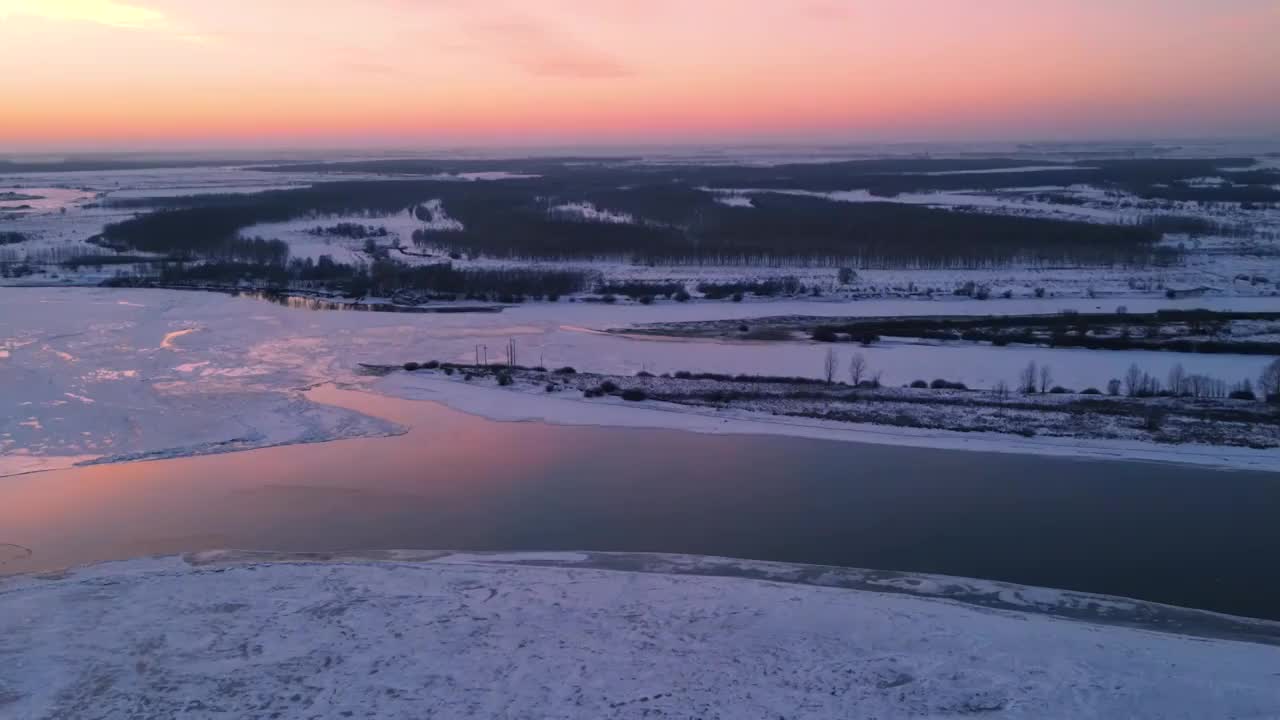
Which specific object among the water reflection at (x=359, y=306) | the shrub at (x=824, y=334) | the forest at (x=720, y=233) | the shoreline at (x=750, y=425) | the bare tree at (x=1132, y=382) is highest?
the forest at (x=720, y=233)

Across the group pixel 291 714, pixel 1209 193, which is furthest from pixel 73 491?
pixel 1209 193

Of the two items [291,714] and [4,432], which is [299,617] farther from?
[4,432]

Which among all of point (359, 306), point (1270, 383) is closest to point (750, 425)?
point (1270, 383)

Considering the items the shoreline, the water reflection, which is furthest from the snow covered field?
the water reflection

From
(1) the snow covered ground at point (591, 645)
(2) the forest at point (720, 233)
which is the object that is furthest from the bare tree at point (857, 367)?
(2) the forest at point (720, 233)

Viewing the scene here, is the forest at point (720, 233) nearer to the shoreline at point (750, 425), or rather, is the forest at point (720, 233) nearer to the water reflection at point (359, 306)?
the water reflection at point (359, 306)

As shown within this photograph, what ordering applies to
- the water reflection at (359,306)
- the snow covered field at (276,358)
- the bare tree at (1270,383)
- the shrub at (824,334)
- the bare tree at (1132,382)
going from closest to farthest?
the snow covered field at (276,358) < the bare tree at (1270,383) < the bare tree at (1132,382) < the shrub at (824,334) < the water reflection at (359,306)
